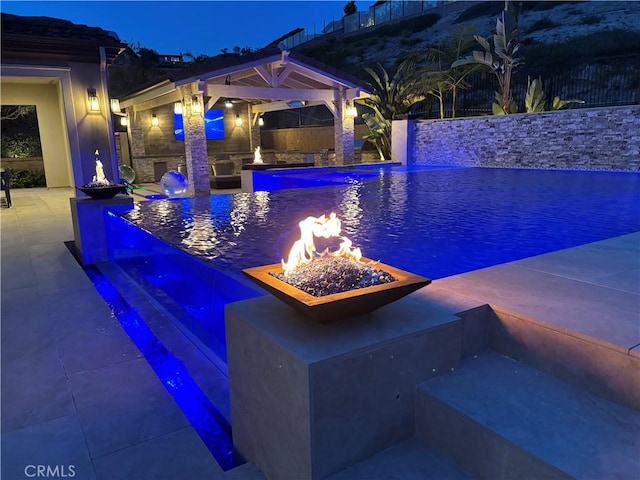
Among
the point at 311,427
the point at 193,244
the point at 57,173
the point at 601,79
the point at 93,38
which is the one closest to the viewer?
the point at 311,427

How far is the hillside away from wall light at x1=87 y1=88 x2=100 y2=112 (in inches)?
699

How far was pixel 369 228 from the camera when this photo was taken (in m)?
5.89

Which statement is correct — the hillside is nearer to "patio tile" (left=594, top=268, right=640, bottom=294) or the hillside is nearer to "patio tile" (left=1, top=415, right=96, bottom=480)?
"patio tile" (left=594, top=268, right=640, bottom=294)

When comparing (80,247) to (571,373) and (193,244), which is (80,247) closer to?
(193,244)

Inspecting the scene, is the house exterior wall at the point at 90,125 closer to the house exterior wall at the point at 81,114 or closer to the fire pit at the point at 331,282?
the house exterior wall at the point at 81,114

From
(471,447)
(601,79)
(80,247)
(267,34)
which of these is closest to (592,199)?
(471,447)

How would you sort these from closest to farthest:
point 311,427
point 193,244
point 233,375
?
point 311,427 → point 233,375 → point 193,244

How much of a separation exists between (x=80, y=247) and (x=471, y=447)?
664cm

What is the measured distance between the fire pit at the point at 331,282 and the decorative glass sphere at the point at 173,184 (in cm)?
951

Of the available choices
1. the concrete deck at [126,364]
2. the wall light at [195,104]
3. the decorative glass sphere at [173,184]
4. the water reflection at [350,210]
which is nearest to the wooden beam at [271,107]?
the wall light at [195,104]

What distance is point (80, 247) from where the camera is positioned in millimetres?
7047

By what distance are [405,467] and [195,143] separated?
12.4 metres

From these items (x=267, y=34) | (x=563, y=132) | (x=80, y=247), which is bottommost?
(x=80, y=247)

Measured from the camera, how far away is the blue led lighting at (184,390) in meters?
2.79
